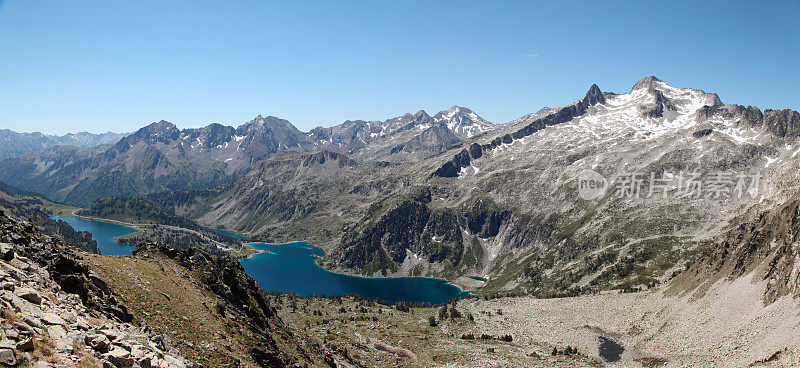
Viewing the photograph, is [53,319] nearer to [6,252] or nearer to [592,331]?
[6,252]

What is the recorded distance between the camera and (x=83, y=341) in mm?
20359

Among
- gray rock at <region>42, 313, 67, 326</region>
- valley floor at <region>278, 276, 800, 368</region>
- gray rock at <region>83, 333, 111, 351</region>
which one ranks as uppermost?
gray rock at <region>42, 313, 67, 326</region>

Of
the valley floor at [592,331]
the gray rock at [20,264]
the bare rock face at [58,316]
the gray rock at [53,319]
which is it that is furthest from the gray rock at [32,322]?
the valley floor at [592,331]

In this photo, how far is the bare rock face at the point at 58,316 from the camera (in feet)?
58.5

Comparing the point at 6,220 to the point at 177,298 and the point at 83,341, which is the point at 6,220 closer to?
the point at 177,298

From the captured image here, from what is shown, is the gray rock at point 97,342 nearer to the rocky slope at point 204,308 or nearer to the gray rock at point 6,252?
the gray rock at point 6,252

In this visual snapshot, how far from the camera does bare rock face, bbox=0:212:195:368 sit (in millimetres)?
17828

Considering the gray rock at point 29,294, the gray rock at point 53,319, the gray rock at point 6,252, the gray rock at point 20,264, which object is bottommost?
the gray rock at point 53,319

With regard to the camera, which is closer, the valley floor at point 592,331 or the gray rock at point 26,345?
the gray rock at point 26,345

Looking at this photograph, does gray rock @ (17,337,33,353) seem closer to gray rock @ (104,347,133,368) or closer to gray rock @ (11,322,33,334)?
gray rock @ (11,322,33,334)

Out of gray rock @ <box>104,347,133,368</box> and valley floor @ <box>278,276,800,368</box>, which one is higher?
gray rock @ <box>104,347,133,368</box>

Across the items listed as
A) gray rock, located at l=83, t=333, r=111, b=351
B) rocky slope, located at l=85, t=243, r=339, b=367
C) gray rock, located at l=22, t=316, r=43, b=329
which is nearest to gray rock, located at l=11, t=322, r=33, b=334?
gray rock, located at l=22, t=316, r=43, b=329

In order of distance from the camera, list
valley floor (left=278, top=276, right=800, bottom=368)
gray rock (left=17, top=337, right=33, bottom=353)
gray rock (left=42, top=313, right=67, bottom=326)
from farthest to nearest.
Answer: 1. valley floor (left=278, top=276, right=800, bottom=368)
2. gray rock (left=42, top=313, right=67, bottom=326)
3. gray rock (left=17, top=337, right=33, bottom=353)

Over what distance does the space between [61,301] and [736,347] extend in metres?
127
